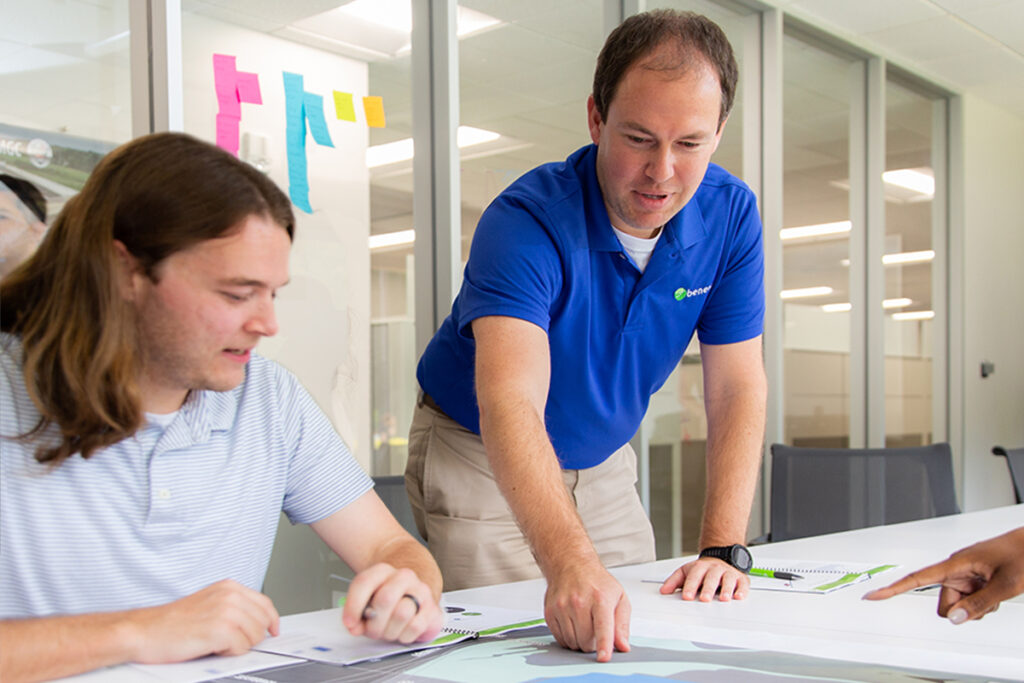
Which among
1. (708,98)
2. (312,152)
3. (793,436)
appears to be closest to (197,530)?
(708,98)

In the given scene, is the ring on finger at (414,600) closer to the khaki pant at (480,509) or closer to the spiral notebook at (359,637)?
the spiral notebook at (359,637)

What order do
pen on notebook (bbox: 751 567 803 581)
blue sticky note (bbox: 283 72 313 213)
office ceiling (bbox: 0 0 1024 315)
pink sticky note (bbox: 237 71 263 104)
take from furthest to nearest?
blue sticky note (bbox: 283 72 313 213) < pink sticky note (bbox: 237 71 263 104) < office ceiling (bbox: 0 0 1024 315) < pen on notebook (bbox: 751 567 803 581)

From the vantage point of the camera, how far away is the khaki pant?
1.59m

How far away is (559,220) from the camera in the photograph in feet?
4.84

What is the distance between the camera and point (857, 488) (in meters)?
2.75

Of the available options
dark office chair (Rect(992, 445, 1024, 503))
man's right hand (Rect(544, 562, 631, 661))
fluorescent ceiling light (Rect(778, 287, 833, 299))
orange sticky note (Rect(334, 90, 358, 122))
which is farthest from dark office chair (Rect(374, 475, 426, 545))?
fluorescent ceiling light (Rect(778, 287, 833, 299))

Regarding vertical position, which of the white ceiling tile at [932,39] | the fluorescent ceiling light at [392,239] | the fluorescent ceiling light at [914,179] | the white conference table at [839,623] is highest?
the white ceiling tile at [932,39]

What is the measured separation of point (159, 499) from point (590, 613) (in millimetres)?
534

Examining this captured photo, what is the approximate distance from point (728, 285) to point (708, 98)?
0.42 meters

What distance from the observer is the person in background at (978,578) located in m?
0.98

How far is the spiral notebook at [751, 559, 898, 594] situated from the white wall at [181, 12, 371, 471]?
1.60 meters

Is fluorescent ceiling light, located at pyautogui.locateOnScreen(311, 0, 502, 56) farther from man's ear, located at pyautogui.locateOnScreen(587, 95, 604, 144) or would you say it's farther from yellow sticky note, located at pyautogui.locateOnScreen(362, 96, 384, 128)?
man's ear, located at pyautogui.locateOnScreen(587, 95, 604, 144)

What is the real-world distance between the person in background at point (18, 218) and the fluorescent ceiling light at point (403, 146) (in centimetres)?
102

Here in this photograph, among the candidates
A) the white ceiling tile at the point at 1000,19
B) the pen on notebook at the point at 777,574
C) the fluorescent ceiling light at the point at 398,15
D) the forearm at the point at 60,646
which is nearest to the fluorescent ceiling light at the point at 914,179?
the white ceiling tile at the point at 1000,19
